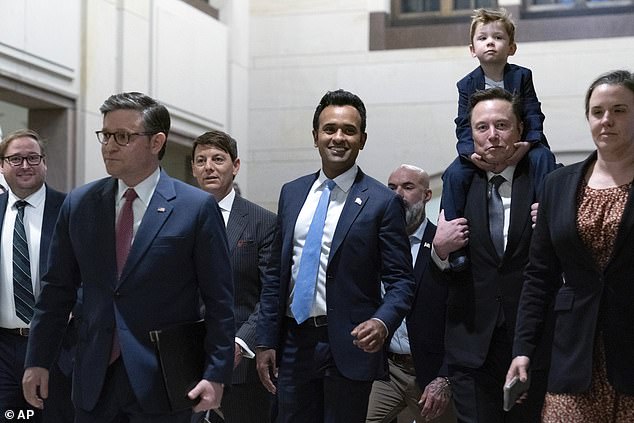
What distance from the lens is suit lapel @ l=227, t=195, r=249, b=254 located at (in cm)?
566

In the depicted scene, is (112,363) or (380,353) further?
(380,353)

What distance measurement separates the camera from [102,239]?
4.07 m

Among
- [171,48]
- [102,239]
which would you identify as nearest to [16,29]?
[171,48]

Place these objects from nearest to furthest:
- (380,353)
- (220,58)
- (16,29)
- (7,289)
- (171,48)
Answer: (380,353) → (7,289) → (16,29) → (171,48) → (220,58)

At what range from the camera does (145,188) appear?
163 inches

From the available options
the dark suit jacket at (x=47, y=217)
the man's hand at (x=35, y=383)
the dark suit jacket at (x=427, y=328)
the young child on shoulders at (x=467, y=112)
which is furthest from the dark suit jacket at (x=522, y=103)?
the dark suit jacket at (x=47, y=217)

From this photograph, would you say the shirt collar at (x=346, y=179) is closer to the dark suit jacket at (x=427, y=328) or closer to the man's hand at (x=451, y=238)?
the man's hand at (x=451, y=238)

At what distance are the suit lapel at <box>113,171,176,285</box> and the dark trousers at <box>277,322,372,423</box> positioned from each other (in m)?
0.89

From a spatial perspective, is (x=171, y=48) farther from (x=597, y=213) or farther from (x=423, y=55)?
(x=597, y=213)

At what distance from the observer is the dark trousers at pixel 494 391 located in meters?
4.36

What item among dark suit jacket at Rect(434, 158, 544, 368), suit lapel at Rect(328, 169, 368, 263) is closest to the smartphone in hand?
dark suit jacket at Rect(434, 158, 544, 368)

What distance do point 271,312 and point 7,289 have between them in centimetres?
166

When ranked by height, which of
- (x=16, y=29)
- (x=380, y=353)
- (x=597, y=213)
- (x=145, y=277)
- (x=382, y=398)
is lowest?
(x=382, y=398)

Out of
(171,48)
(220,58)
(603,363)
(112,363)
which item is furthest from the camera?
(220,58)
